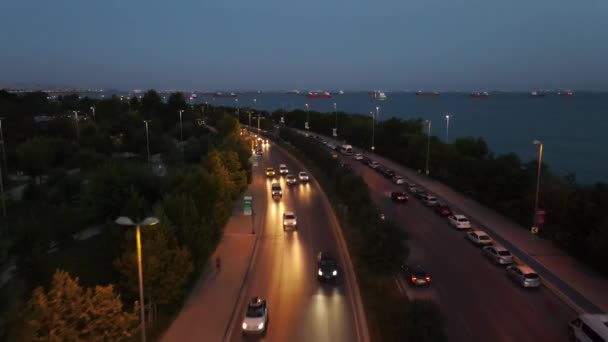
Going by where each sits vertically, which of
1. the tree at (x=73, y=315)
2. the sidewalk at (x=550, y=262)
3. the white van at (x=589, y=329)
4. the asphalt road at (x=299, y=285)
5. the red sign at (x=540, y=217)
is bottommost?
the asphalt road at (x=299, y=285)

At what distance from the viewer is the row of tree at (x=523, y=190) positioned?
23.7 m

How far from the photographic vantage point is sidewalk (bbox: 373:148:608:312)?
1922 cm

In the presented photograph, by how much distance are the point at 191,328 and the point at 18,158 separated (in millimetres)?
34478

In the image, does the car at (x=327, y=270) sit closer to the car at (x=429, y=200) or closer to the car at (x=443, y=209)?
the car at (x=443, y=209)

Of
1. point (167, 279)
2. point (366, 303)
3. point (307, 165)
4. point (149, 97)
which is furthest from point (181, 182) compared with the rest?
point (149, 97)

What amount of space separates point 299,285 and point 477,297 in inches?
287

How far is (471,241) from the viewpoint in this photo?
26594mm

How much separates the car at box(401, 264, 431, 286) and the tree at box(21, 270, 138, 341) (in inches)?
476

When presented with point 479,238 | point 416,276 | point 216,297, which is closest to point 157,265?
point 216,297

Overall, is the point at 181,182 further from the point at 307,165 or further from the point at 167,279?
the point at 307,165

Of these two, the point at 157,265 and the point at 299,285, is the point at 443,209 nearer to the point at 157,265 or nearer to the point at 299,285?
the point at 299,285

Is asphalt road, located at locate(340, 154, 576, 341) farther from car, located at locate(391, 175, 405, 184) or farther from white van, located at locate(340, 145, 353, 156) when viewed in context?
white van, located at locate(340, 145, 353, 156)

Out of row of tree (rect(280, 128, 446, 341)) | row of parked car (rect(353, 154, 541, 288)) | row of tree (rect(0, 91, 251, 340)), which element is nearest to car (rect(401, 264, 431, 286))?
row of parked car (rect(353, 154, 541, 288))

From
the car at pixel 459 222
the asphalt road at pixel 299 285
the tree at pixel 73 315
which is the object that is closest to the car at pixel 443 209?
the car at pixel 459 222
